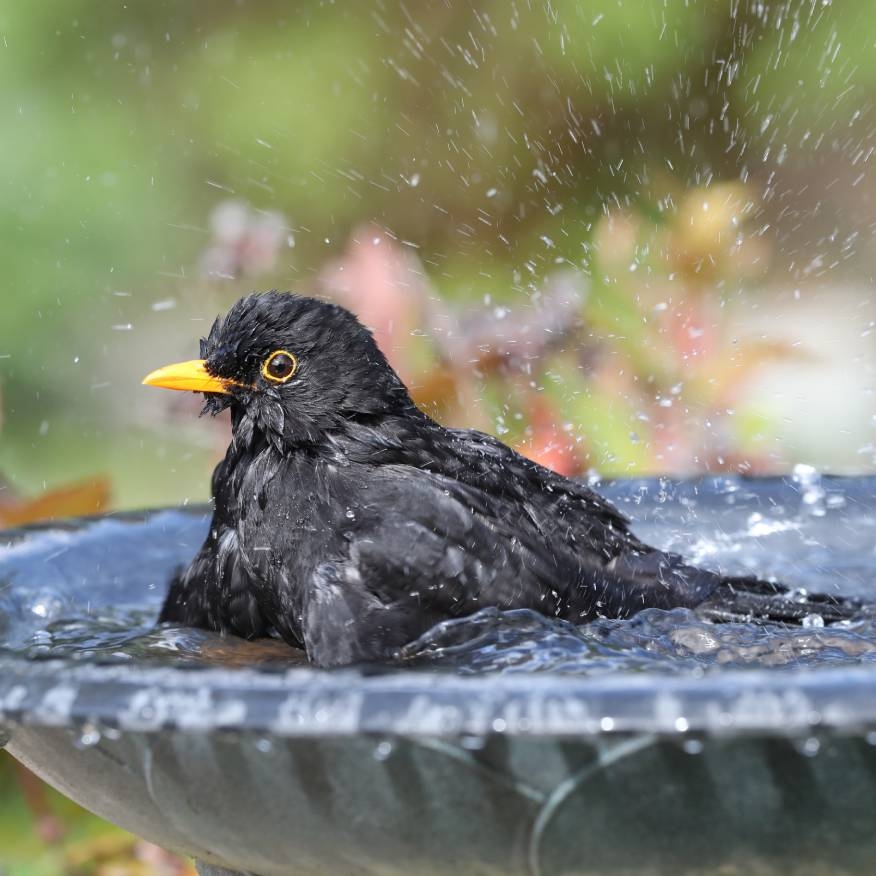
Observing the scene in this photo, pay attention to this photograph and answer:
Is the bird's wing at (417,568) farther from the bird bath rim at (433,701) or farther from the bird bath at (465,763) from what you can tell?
the bird bath rim at (433,701)

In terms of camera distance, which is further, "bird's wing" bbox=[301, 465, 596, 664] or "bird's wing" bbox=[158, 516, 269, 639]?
"bird's wing" bbox=[158, 516, 269, 639]

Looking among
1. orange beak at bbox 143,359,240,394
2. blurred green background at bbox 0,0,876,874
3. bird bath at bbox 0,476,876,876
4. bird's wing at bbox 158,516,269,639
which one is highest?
blurred green background at bbox 0,0,876,874

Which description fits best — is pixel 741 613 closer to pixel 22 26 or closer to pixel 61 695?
pixel 61 695

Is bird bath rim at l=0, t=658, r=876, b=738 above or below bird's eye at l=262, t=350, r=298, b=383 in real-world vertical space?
below

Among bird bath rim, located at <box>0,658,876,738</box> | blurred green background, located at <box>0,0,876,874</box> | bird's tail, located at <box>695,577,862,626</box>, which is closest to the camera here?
bird bath rim, located at <box>0,658,876,738</box>

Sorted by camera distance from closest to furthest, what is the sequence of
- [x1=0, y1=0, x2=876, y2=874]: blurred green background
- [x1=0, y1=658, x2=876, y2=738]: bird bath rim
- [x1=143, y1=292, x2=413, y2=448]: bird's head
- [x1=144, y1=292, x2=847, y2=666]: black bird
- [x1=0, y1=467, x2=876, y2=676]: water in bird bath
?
[x1=0, y1=658, x2=876, y2=738]: bird bath rim → [x1=0, y1=467, x2=876, y2=676]: water in bird bath → [x1=144, y1=292, x2=847, y2=666]: black bird → [x1=143, y1=292, x2=413, y2=448]: bird's head → [x1=0, y1=0, x2=876, y2=874]: blurred green background

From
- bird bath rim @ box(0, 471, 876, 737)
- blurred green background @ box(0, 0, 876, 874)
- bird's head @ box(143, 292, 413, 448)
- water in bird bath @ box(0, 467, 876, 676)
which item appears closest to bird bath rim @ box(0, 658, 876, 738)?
bird bath rim @ box(0, 471, 876, 737)

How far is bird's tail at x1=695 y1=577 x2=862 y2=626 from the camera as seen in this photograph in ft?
9.07

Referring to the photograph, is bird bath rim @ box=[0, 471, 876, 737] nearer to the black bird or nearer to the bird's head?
the black bird

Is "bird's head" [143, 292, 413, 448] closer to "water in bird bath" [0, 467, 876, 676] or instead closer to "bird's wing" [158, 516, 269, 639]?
"bird's wing" [158, 516, 269, 639]

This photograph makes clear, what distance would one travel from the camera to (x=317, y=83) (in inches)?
215

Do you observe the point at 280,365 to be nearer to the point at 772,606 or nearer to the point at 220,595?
the point at 220,595

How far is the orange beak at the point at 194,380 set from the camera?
2.89 meters

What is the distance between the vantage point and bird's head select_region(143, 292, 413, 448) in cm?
287
